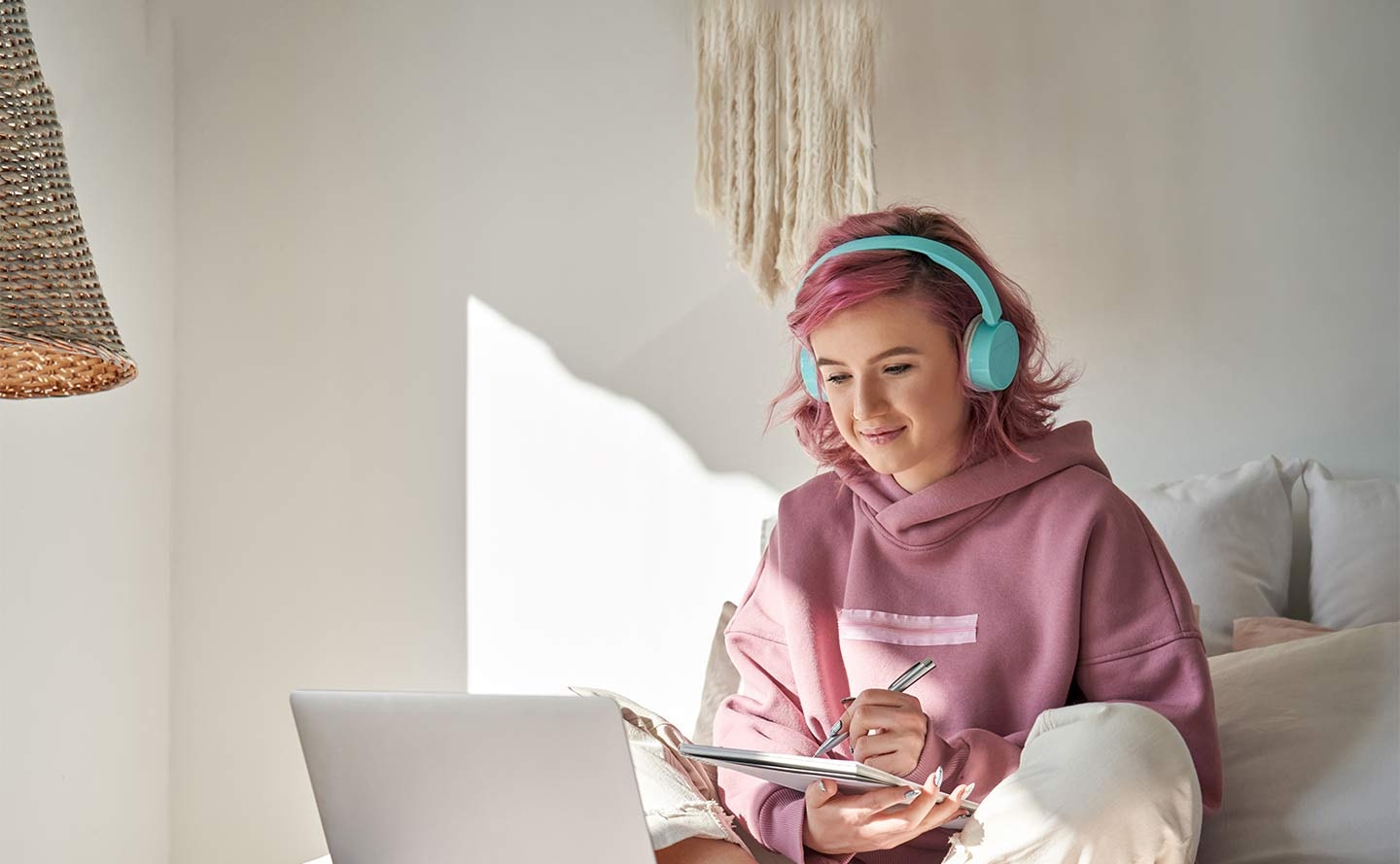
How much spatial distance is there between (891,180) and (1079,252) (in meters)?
0.33

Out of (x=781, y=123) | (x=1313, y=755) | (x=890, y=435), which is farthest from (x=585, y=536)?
(x=1313, y=755)

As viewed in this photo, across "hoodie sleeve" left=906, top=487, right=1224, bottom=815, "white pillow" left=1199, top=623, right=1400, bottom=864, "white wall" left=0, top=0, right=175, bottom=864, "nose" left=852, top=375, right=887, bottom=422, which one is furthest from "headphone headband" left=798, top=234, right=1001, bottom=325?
"white wall" left=0, top=0, right=175, bottom=864

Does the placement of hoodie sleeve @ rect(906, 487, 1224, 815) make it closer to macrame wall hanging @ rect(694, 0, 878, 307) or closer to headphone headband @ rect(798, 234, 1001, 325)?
headphone headband @ rect(798, 234, 1001, 325)

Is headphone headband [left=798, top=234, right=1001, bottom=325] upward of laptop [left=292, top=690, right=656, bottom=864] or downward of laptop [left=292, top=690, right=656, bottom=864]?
upward

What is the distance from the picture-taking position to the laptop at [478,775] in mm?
1112

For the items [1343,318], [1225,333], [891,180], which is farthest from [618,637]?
[1343,318]

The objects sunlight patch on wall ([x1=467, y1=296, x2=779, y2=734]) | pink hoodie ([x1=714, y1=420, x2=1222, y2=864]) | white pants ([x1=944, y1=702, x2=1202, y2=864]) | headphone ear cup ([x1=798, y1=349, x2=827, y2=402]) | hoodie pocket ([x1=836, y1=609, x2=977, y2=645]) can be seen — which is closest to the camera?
white pants ([x1=944, y1=702, x2=1202, y2=864])

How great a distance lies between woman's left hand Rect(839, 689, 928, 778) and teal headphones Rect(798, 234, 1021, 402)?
400 mm

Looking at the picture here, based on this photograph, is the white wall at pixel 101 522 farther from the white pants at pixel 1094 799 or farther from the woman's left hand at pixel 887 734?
the white pants at pixel 1094 799

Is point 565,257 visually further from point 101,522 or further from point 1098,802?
point 1098,802

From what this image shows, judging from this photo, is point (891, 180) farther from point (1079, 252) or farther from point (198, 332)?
point (198, 332)

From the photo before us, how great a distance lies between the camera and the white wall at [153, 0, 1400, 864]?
2.03 metres

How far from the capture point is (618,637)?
233cm

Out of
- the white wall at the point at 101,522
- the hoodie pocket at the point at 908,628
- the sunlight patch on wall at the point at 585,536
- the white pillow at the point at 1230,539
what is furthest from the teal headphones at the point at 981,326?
the white wall at the point at 101,522
